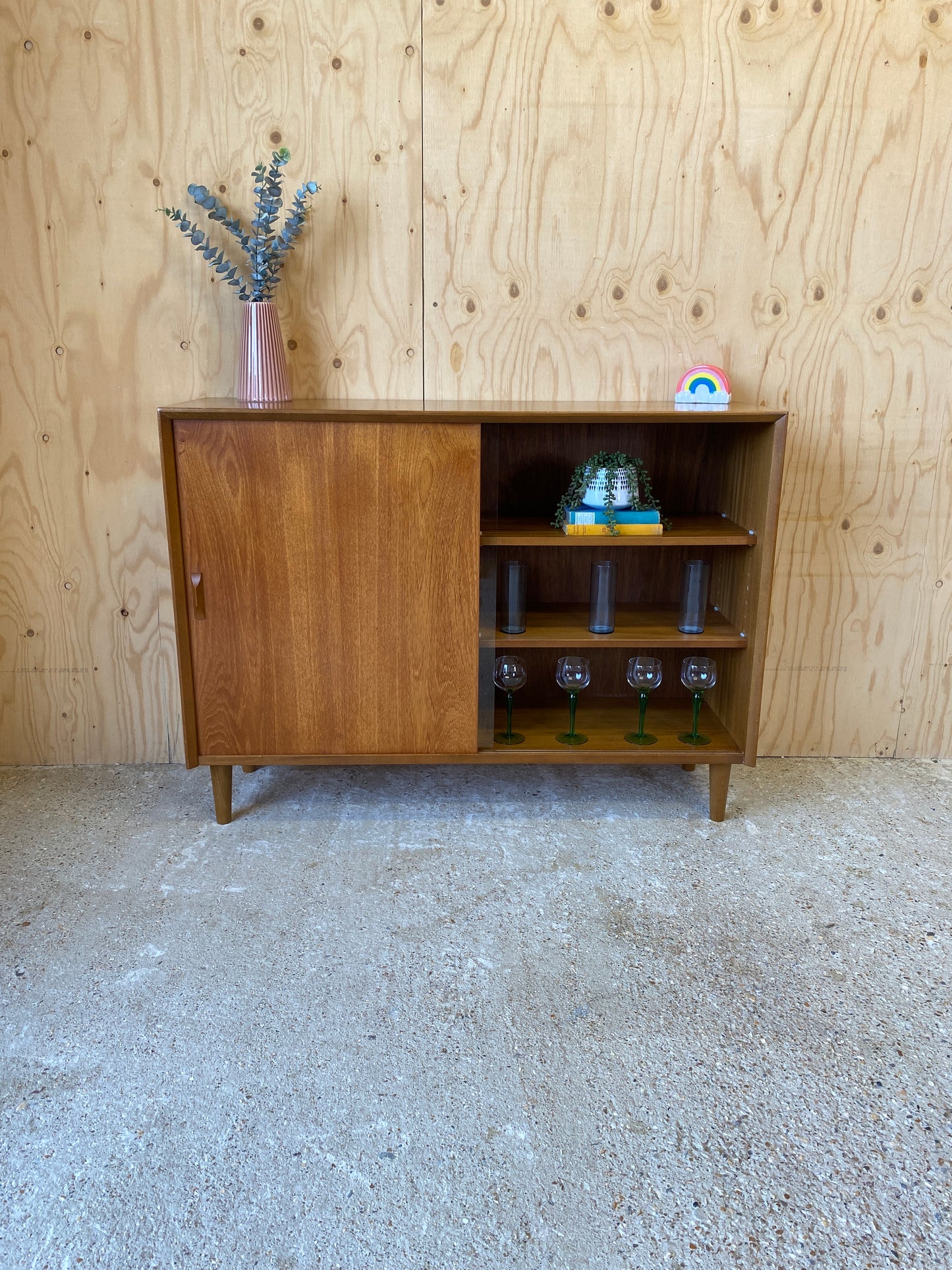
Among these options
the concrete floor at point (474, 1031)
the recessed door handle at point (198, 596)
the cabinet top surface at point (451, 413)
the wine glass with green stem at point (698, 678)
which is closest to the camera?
the concrete floor at point (474, 1031)

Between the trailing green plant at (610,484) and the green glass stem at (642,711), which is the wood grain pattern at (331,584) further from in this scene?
the green glass stem at (642,711)

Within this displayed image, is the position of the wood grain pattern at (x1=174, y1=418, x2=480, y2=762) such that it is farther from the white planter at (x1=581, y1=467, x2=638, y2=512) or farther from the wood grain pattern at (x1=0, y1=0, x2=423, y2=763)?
the wood grain pattern at (x1=0, y1=0, x2=423, y2=763)

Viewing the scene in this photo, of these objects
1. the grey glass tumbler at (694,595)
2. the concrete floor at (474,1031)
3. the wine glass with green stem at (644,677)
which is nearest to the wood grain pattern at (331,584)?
the concrete floor at (474,1031)

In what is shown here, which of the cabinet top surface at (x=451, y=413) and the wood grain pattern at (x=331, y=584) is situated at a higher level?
the cabinet top surface at (x=451, y=413)

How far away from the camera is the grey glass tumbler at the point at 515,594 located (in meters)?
2.21

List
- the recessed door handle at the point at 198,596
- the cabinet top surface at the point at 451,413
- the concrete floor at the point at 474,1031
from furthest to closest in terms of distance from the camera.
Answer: the recessed door handle at the point at 198,596, the cabinet top surface at the point at 451,413, the concrete floor at the point at 474,1031

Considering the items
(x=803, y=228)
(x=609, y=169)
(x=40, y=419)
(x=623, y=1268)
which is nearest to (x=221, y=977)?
(x=623, y=1268)

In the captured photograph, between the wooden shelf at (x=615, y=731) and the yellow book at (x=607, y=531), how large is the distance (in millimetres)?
526

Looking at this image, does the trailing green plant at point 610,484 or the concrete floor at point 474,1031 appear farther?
the trailing green plant at point 610,484

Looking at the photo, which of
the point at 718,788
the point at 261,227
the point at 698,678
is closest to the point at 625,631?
the point at 698,678

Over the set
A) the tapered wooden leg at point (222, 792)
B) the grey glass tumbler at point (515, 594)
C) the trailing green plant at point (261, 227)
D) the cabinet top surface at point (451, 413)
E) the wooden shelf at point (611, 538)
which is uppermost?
the trailing green plant at point (261, 227)

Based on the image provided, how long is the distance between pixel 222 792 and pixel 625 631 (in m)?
1.08

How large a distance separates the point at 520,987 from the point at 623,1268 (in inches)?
21.1

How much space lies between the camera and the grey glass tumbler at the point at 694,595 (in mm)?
2178
